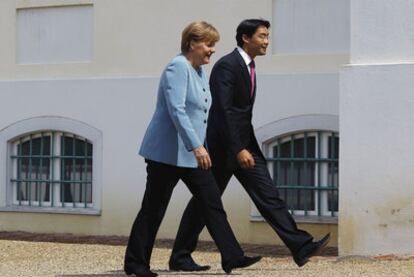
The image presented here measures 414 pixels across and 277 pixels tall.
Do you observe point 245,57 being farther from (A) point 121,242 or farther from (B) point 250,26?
(A) point 121,242

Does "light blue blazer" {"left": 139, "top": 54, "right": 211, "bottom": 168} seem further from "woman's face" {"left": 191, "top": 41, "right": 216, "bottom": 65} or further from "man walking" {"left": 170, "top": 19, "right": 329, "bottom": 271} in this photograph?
"man walking" {"left": 170, "top": 19, "right": 329, "bottom": 271}

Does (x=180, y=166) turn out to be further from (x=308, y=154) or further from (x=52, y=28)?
(x=52, y=28)

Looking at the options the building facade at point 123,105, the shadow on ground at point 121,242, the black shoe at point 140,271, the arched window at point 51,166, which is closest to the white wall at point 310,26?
the building facade at point 123,105

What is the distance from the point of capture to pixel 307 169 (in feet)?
38.3

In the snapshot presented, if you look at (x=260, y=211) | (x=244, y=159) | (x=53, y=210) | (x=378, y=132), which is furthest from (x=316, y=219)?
(x=53, y=210)

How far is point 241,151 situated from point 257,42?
2.89 feet

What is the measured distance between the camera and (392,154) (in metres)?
9.73

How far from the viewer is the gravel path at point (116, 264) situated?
9.11m

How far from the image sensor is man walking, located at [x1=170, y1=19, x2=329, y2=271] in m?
8.95

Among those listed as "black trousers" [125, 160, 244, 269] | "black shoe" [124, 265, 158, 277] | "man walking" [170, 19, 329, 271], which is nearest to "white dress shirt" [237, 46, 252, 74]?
"man walking" [170, 19, 329, 271]

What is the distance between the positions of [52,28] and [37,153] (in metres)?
1.42

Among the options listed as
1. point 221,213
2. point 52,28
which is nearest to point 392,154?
point 221,213

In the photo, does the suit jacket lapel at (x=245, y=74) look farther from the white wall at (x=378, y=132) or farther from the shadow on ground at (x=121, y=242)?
the shadow on ground at (x=121, y=242)

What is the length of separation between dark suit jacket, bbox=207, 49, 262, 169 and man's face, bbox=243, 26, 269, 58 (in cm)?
11
